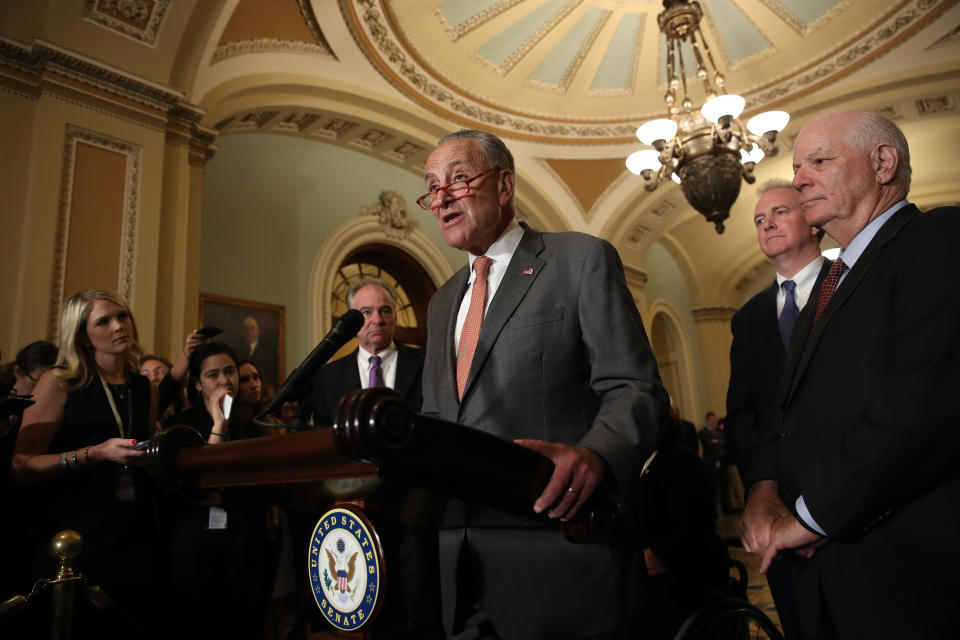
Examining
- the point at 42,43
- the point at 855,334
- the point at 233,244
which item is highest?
the point at 42,43

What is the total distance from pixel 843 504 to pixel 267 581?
8.54ft

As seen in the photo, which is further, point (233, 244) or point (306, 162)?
point (306, 162)

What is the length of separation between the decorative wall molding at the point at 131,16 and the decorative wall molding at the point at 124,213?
31.3 inches

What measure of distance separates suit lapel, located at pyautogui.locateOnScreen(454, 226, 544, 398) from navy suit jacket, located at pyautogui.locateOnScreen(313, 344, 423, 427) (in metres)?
1.65

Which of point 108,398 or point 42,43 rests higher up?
point 42,43

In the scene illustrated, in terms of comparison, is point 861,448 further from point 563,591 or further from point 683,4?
point 683,4

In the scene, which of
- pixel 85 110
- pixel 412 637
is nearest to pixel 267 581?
pixel 412 637

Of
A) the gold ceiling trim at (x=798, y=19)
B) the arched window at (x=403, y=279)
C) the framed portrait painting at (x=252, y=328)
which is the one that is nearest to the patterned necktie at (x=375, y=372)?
the framed portrait painting at (x=252, y=328)

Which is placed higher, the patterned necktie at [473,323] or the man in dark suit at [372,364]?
the man in dark suit at [372,364]

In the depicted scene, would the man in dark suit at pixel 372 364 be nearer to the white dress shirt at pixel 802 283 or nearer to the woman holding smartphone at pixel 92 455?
the woman holding smartphone at pixel 92 455

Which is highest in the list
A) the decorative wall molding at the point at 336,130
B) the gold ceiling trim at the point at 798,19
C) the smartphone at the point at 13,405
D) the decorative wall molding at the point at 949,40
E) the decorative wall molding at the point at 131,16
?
the gold ceiling trim at the point at 798,19

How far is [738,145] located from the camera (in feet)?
18.0

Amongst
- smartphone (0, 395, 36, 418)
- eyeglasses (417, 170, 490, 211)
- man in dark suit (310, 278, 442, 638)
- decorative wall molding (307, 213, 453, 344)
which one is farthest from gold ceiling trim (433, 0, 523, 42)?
eyeglasses (417, 170, 490, 211)

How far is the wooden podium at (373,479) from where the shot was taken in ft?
2.32
